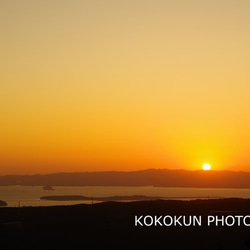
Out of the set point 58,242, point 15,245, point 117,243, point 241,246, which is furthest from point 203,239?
point 15,245

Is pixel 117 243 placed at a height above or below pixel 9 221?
below

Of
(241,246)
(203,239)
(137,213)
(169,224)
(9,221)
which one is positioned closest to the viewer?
(241,246)

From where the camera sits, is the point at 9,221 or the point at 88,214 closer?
the point at 9,221

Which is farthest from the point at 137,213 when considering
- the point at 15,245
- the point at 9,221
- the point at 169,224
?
the point at 15,245

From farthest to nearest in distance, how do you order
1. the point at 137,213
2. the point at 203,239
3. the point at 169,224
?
the point at 137,213
the point at 169,224
the point at 203,239

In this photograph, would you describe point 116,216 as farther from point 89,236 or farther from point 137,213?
point 89,236

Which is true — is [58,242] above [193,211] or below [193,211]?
below

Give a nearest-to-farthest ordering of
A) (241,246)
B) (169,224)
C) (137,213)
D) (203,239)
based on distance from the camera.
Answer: (241,246)
(203,239)
(169,224)
(137,213)

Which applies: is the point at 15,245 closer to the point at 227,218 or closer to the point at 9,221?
the point at 9,221

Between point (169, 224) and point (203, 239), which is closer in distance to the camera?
point (203, 239)
